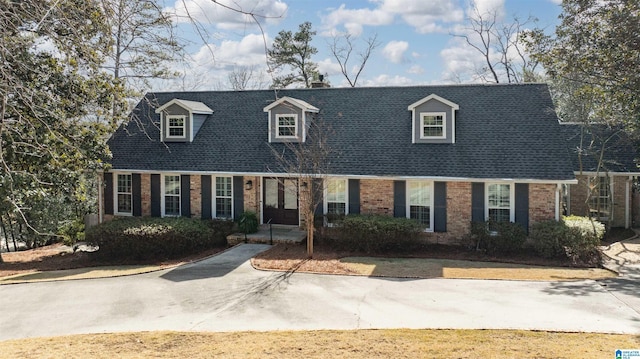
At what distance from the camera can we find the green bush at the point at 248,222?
19.6 m

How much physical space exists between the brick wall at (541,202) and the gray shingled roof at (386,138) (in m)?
0.41

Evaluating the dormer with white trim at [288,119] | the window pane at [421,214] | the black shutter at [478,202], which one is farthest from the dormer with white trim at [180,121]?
the black shutter at [478,202]

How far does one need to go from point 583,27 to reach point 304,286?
1339cm

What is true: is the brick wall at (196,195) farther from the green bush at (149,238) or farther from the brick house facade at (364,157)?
the green bush at (149,238)

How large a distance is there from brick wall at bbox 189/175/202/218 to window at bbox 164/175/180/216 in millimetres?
681

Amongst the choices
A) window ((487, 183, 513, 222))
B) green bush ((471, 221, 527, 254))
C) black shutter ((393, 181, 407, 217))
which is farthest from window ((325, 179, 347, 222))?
window ((487, 183, 513, 222))

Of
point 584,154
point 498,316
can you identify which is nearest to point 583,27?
point 584,154

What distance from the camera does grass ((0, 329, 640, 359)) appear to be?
27.0ft

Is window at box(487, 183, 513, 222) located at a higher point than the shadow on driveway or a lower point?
higher

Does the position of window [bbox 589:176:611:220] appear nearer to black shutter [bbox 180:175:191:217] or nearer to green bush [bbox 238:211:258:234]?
green bush [bbox 238:211:258:234]

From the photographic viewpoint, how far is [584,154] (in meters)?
23.3

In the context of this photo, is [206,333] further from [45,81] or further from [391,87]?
[391,87]

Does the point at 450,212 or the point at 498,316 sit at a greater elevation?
the point at 450,212

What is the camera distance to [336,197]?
63.8 feet
